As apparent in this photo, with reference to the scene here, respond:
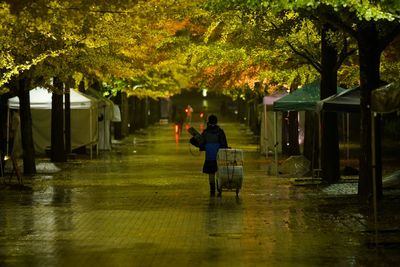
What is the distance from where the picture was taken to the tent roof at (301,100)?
2531cm

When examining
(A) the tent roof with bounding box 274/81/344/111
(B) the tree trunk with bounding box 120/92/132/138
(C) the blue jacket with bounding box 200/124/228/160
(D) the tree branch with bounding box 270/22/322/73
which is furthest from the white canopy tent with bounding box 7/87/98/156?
(B) the tree trunk with bounding box 120/92/132/138

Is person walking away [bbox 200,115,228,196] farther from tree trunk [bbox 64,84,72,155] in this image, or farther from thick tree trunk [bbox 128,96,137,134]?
thick tree trunk [bbox 128,96,137,134]

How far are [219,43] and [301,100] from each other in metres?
2.83

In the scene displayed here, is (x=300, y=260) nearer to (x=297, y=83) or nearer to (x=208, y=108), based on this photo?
(x=297, y=83)

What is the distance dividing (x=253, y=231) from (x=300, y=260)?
2.71m

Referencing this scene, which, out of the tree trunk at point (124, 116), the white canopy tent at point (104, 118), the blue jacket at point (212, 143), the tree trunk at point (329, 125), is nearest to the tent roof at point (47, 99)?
the white canopy tent at point (104, 118)

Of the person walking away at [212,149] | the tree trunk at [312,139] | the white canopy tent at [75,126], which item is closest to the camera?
the person walking away at [212,149]

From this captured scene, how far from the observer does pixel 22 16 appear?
15656 mm

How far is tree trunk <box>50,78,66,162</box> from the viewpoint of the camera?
3006cm

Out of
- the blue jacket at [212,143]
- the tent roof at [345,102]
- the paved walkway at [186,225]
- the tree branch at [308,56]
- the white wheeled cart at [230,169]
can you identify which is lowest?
the paved walkway at [186,225]

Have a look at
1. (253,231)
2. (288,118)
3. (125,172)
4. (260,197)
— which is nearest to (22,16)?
(253,231)

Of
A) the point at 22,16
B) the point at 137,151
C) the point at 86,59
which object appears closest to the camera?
the point at 22,16

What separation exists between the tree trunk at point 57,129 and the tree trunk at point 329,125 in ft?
33.9

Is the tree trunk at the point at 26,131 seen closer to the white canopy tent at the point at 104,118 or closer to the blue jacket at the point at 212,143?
the blue jacket at the point at 212,143
